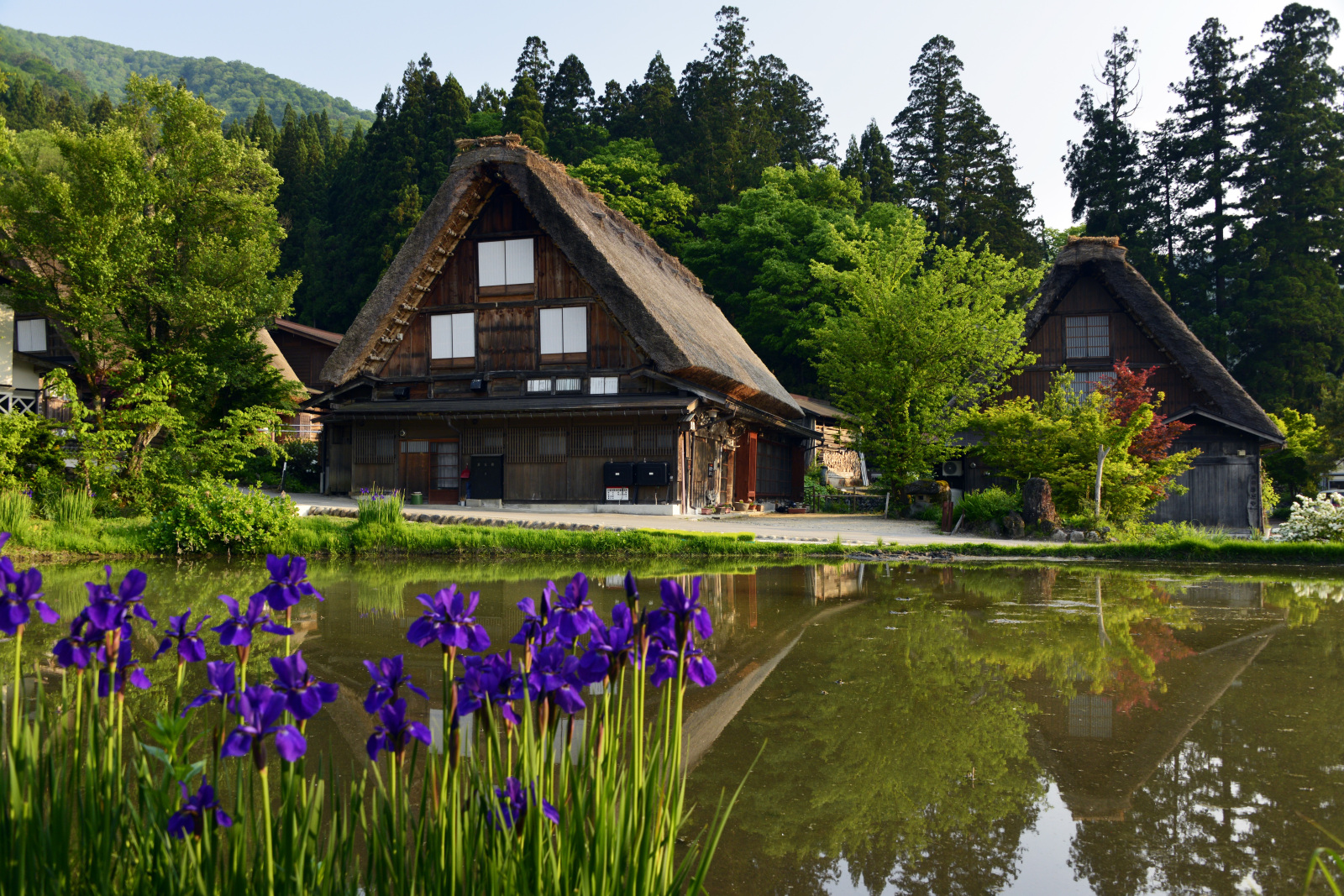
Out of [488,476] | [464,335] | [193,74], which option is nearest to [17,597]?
[488,476]

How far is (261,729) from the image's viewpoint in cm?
159

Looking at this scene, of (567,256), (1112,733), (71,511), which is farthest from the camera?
(567,256)

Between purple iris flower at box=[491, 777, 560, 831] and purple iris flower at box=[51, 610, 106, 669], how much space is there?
2.87 ft

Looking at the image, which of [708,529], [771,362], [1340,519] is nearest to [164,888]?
[708,529]

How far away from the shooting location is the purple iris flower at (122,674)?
185 cm

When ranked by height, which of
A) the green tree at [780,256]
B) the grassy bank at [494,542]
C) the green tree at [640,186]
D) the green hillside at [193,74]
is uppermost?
the green hillside at [193,74]

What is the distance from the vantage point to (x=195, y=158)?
18.8 metres

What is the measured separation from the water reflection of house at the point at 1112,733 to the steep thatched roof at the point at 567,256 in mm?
14030

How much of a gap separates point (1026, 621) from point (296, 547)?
32.7 ft

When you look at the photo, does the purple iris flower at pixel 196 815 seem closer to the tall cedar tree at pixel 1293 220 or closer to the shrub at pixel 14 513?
the shrub at pixel 14 513

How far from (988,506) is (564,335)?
1054 centimetres

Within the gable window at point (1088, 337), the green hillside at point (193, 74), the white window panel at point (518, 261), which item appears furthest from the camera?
the green hillside at point (193, 74)

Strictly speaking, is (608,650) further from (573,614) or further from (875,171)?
(875,171)

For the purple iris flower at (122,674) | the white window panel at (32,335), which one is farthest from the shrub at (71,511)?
the white window panel at (32,335)
